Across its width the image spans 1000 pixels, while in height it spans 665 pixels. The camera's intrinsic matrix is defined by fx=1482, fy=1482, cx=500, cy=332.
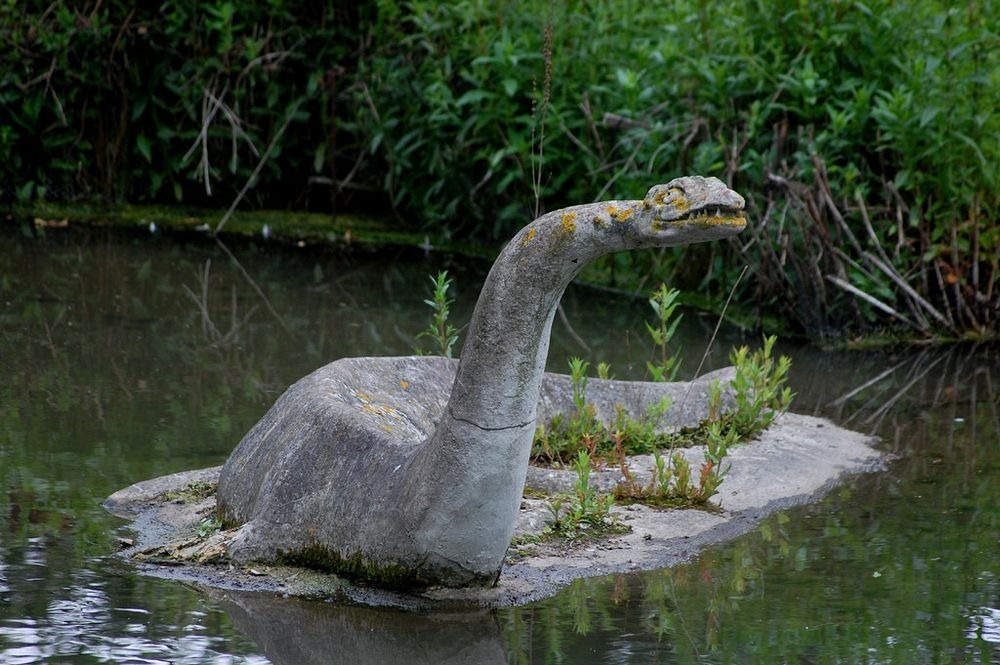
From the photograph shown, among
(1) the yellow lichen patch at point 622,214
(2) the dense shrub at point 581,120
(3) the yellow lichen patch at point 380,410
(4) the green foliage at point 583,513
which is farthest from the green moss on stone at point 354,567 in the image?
(2) the dense shrub at point 581,120

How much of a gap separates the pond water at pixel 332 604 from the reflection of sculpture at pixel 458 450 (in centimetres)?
26

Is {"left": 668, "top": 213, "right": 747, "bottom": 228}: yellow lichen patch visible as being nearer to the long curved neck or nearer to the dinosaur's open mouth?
the dinosaur's open mouth

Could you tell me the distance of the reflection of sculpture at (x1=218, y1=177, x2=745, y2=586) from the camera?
486 cm

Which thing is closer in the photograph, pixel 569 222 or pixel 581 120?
pixel 569 222

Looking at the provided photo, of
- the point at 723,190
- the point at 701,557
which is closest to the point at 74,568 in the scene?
the point at 701,557

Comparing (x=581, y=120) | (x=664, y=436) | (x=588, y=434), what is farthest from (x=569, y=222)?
(x=581, y=120)

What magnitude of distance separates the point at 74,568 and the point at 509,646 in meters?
1.78

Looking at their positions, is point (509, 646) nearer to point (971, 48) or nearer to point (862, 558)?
point (862, 558)

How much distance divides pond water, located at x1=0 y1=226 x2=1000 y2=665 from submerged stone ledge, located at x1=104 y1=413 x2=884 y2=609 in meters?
0.10

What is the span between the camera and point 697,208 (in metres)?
4.66

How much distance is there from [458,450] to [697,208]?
1.21 m

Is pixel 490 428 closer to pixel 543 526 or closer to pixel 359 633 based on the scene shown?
pixel 359 633

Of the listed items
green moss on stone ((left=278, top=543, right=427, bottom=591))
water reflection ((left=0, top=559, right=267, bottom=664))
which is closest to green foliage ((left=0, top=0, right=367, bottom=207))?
green moss on stone ((left=278, top=543, right=427, bottom=591))

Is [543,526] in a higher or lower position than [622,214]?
lower
